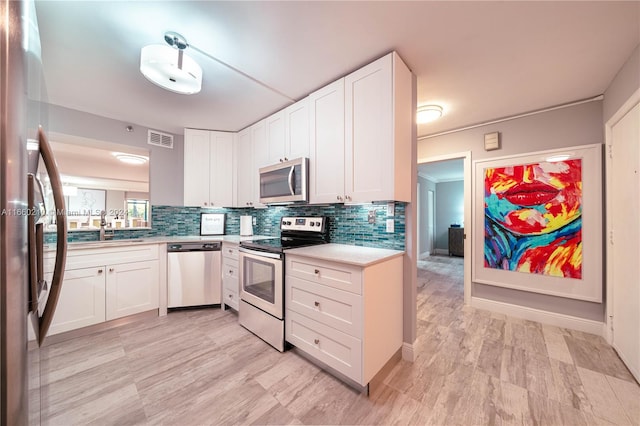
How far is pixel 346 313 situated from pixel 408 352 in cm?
82

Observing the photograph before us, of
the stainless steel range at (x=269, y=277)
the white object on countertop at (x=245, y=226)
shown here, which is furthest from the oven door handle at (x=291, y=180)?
the white object on countertop at (x=245, y=226)

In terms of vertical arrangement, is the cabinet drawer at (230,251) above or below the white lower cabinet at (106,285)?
above

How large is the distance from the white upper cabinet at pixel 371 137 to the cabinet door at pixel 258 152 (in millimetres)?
980

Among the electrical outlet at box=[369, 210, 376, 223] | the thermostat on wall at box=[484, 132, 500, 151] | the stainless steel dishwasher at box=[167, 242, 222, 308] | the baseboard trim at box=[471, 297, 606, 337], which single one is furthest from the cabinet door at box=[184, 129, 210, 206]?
the baseboard trim at box=[471, 297, 606, 337]

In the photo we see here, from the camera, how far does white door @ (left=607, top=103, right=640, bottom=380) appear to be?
170 centimetres

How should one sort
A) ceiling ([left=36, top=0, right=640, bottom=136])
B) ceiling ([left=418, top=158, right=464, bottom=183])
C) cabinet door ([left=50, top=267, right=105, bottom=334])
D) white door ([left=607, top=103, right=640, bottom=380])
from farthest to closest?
ceiling ([left=418, top=158, right=464, bottom=183])
cabinet door ([left=50, top=267, right=105, bottom=334])
white door ([left=607, top=103, right=640, bottom=380])
ceiling ([left=36, top=0, right=640, bottom=136])

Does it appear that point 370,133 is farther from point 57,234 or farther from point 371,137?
point 57,234

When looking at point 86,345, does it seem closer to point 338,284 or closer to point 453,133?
point 338,284

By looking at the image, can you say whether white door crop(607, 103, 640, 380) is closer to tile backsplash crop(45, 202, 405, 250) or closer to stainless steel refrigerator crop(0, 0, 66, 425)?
tile backsplash crop(45, 202, 405, 250)

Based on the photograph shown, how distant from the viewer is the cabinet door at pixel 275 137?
262 cm

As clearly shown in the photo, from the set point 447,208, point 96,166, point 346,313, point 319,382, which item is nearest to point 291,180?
point 346,313

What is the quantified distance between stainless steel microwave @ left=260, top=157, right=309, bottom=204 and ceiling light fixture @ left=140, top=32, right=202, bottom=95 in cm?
103

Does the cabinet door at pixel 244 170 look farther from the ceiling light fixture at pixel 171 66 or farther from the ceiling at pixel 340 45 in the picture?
the ceiling light fixture at pixel 171 66

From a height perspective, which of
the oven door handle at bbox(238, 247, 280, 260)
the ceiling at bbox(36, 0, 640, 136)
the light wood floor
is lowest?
the light wood floor
